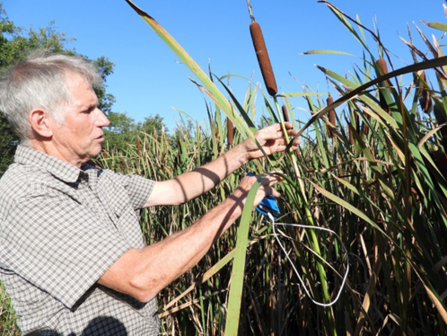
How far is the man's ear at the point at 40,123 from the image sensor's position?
71.5 inches

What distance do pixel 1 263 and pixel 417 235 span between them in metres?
1.38

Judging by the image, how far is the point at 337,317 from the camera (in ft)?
4.77

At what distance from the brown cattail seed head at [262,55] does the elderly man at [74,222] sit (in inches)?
10.9

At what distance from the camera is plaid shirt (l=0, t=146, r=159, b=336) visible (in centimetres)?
151

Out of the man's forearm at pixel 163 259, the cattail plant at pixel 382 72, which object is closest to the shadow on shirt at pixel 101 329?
the man's forearm at pixel 163 259

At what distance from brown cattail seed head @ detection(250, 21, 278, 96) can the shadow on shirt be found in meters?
1.06

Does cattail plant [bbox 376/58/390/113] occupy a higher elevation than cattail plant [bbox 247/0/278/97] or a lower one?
lower

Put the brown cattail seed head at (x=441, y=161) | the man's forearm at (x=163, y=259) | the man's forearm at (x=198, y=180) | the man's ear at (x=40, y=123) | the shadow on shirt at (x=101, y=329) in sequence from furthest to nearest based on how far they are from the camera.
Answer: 1. the man's forearm at (x=198, y=180)
2. the man's ear at (x=40, y=123)
3. the shadow on shirt at (x=101, y=329)
4. the man's forearm at (x=163, y=259)
5. the brown cattail seed head at (x=441, y=161)

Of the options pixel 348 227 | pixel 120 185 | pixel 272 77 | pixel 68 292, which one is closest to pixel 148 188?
pixel 120 185

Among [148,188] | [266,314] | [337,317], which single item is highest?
→ [148,188]

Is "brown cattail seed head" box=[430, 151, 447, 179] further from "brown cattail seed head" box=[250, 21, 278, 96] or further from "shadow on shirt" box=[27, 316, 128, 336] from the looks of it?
"shadow on shirt" box=[27, 316, 128, 336]

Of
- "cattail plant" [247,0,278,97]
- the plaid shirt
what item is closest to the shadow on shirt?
the plaid shirt

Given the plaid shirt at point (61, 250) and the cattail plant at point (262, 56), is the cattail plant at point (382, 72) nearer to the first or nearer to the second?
the cattail plant at point (262, 56)

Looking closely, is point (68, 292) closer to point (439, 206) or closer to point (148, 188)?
point (148, 188)
